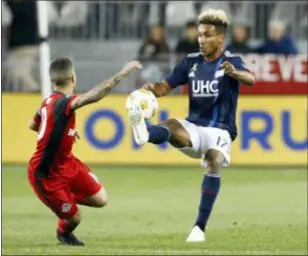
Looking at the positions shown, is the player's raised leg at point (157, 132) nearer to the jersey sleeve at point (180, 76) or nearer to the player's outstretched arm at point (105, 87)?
the jersey sleeve at point (180, 76)

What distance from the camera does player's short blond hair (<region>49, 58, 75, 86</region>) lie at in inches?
414

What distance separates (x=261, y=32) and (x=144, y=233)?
10.6m

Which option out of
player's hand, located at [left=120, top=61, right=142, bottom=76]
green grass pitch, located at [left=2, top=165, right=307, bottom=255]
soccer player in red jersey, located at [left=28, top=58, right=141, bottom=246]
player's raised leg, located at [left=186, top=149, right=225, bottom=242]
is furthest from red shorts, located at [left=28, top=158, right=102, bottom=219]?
→ player's hand, located at [left=120, top=61, right=142, bottom=76]

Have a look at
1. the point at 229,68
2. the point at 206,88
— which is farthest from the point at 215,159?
the point at 229,68

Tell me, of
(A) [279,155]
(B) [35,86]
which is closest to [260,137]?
(A) [279,155]

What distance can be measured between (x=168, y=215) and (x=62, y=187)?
3.68 m

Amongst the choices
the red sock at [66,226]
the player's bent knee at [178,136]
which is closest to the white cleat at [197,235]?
the player's bent knee at [178,136]

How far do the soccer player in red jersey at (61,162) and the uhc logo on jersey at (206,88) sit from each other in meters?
1.44

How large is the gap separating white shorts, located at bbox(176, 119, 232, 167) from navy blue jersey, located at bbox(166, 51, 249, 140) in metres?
0.10

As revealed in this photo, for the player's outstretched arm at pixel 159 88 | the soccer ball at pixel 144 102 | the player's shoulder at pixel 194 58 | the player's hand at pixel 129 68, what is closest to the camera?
the player's hand at pixel 129 68

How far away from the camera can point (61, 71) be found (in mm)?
10562

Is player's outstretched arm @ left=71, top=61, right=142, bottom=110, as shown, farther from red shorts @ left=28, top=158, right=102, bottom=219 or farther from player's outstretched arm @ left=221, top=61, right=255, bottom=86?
player's outstretched arm @ left=221, top=61, right=255, bottom=86

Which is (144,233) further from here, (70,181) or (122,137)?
(122,137)

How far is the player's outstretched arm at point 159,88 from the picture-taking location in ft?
39.0
